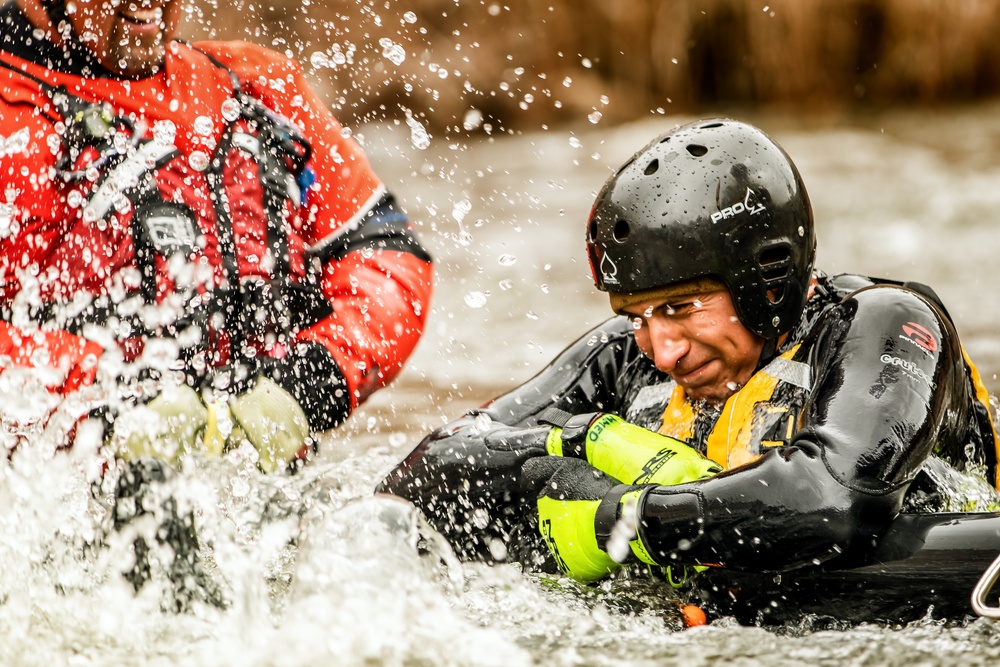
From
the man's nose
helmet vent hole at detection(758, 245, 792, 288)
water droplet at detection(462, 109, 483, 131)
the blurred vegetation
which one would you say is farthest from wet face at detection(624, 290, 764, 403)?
water droplet at detection(462, 109, 483, 131)

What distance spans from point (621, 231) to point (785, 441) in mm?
673

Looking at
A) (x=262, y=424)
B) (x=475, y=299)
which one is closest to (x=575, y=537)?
(x=262, y=424)

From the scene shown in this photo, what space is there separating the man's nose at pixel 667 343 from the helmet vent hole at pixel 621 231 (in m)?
0.22

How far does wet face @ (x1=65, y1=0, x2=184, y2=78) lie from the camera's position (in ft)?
12.3

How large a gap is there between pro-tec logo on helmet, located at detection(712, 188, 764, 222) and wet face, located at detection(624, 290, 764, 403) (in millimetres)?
191

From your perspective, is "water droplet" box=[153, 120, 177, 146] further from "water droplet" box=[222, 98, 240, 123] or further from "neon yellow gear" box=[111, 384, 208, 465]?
"neon yellow gear" box=[111, 384, 208, 465]

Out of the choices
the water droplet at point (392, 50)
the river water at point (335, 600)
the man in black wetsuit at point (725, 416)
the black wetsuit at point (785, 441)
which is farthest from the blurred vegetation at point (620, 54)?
the man in black wetsuit at point (725, 416)

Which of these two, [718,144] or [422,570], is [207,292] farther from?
[718,144]

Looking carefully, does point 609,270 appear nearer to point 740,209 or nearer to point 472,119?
point 740,209

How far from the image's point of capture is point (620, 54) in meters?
15.1

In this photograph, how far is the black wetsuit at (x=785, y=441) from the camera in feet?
9.27

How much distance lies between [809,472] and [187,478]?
1613mm

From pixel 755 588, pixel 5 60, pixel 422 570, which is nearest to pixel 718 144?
pixel 755 588

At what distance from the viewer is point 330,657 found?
9.22 feet
